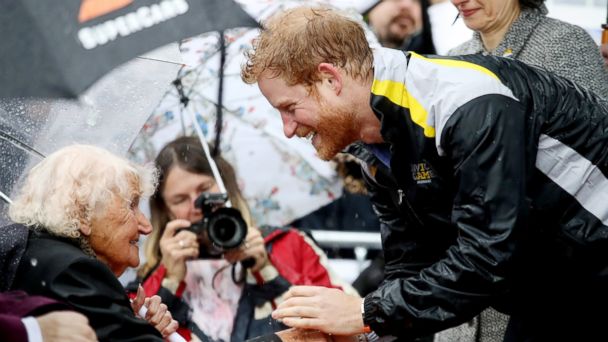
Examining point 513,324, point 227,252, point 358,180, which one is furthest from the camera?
point 358,180

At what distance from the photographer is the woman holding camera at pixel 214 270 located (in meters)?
5.16

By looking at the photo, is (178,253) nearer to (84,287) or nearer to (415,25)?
(84,287)

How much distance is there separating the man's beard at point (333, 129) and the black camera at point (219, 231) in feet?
5.18

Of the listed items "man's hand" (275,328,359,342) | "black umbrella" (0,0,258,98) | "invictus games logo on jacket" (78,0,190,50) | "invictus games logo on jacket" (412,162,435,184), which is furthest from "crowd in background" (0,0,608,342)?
"invictus games logo on jacket" (78,0,190,50)

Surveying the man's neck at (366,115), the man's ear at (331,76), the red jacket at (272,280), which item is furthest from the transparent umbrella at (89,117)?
the red jacket at (272,280)

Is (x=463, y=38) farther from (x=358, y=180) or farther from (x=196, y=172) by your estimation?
(x=196, y=172)

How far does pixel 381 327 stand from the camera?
347 cm

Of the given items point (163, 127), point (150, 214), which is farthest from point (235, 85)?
point (150, 214)

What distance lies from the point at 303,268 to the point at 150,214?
76 centimetres

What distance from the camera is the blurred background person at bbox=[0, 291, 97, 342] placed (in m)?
3.02

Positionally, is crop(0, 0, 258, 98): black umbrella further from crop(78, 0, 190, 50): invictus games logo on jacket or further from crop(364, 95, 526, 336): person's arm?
crop(364, 95, 526, 336): person's arm

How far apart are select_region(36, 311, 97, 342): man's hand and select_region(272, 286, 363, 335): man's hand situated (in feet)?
2.04

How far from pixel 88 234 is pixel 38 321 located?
→ 27.4 inches

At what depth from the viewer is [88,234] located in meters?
3.78
